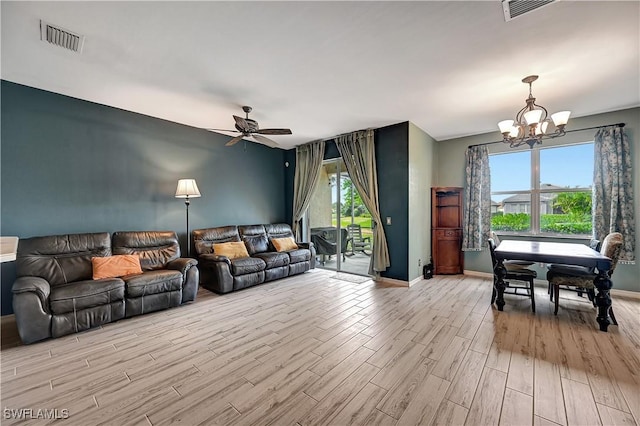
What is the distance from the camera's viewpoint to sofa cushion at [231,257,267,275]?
4.25 meters

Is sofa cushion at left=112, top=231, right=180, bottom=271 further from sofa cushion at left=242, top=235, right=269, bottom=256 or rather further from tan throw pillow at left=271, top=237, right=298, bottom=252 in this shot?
tan throw pillow at left=271, top=237, right=298, bottom=252

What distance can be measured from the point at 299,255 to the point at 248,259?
116 centimetres

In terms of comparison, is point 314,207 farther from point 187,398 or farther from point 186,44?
point 187,398

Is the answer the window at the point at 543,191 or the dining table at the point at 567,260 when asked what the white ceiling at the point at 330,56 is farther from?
the dining table at the point at 567,260

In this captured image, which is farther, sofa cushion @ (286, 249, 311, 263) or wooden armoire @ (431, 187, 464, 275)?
wooden armoire @ (431, 187, 464, 275)

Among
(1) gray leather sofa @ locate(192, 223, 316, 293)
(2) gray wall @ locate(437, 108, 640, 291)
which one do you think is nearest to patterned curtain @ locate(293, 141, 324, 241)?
(1) gray leather sofa @ locate(192, 223, 316, 293)

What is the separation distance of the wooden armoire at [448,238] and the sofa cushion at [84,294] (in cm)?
537

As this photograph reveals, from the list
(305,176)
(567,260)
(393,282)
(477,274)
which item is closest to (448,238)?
(477,274)

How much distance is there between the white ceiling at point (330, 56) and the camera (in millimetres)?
2039

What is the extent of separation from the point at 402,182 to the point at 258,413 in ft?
13.1

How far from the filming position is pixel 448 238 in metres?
5.42

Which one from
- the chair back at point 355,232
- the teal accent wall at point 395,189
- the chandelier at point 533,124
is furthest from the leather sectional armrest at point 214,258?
the chandelier at point 533,124

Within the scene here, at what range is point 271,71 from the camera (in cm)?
287

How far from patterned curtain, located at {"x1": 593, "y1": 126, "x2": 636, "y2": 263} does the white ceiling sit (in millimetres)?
546
